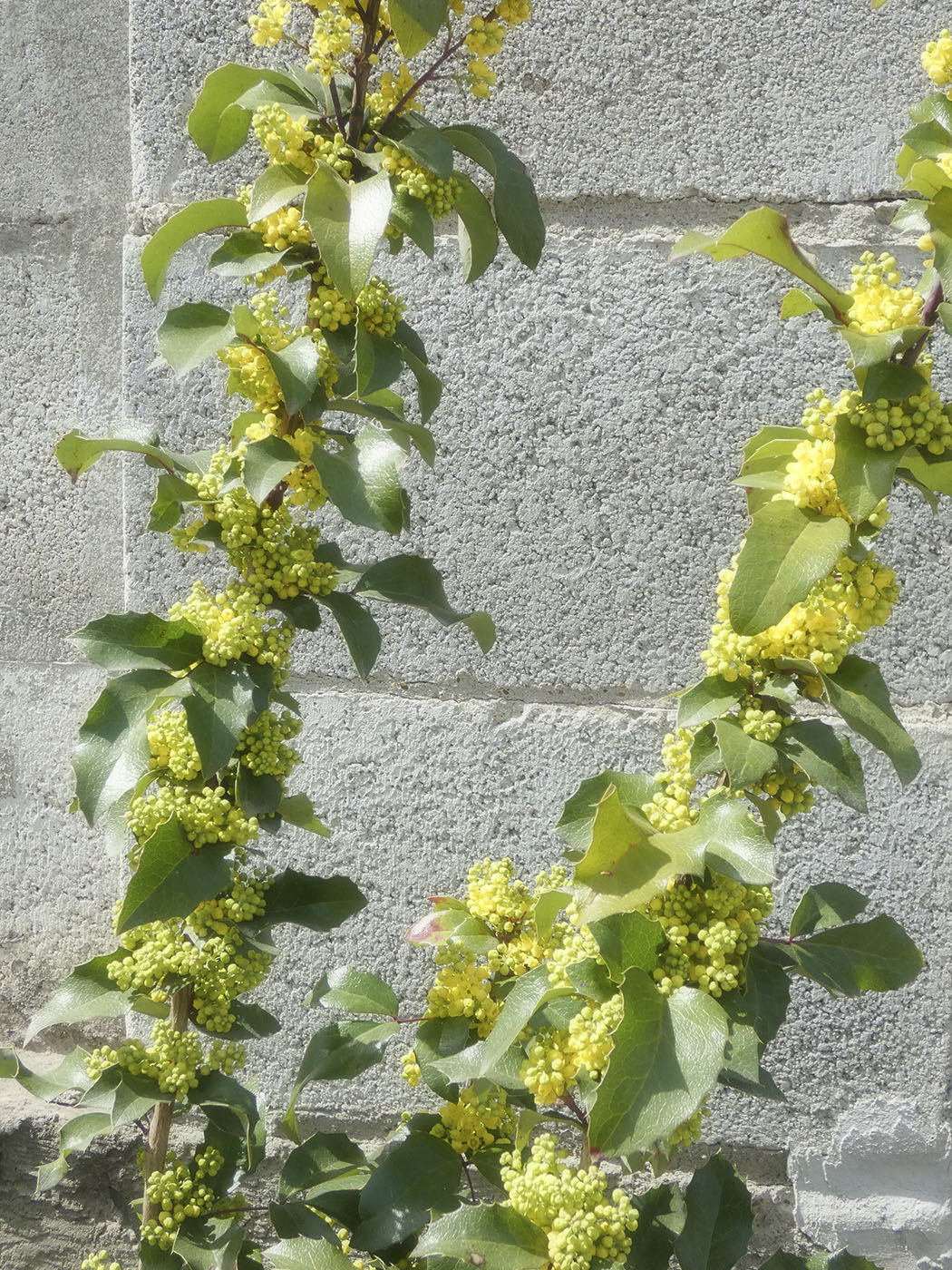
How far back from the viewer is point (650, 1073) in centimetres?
53

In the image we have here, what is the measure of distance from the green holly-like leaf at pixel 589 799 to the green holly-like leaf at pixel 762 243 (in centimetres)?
29

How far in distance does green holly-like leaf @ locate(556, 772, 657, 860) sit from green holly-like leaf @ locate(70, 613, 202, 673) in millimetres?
244

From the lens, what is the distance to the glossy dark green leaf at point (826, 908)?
73 centimetres

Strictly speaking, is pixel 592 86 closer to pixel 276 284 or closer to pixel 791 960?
pixel 276 284

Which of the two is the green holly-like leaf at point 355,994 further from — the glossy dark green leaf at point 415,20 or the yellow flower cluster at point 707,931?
the glossy dark green leaf at point 415,20

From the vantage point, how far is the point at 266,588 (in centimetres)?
68

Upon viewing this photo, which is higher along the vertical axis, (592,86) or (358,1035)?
(592,86)

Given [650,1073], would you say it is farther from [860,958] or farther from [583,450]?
[583,450]

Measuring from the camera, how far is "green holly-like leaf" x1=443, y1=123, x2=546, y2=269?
716mm

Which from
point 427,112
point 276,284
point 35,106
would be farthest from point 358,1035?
point 35,106

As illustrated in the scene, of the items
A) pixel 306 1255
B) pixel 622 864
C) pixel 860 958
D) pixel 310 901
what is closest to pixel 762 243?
pixel 622 864

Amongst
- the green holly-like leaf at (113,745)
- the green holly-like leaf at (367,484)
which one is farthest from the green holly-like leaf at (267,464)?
the green holly-like leaf at (113,745)

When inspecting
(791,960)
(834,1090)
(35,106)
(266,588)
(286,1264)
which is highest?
(35,106)

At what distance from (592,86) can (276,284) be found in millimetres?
378
